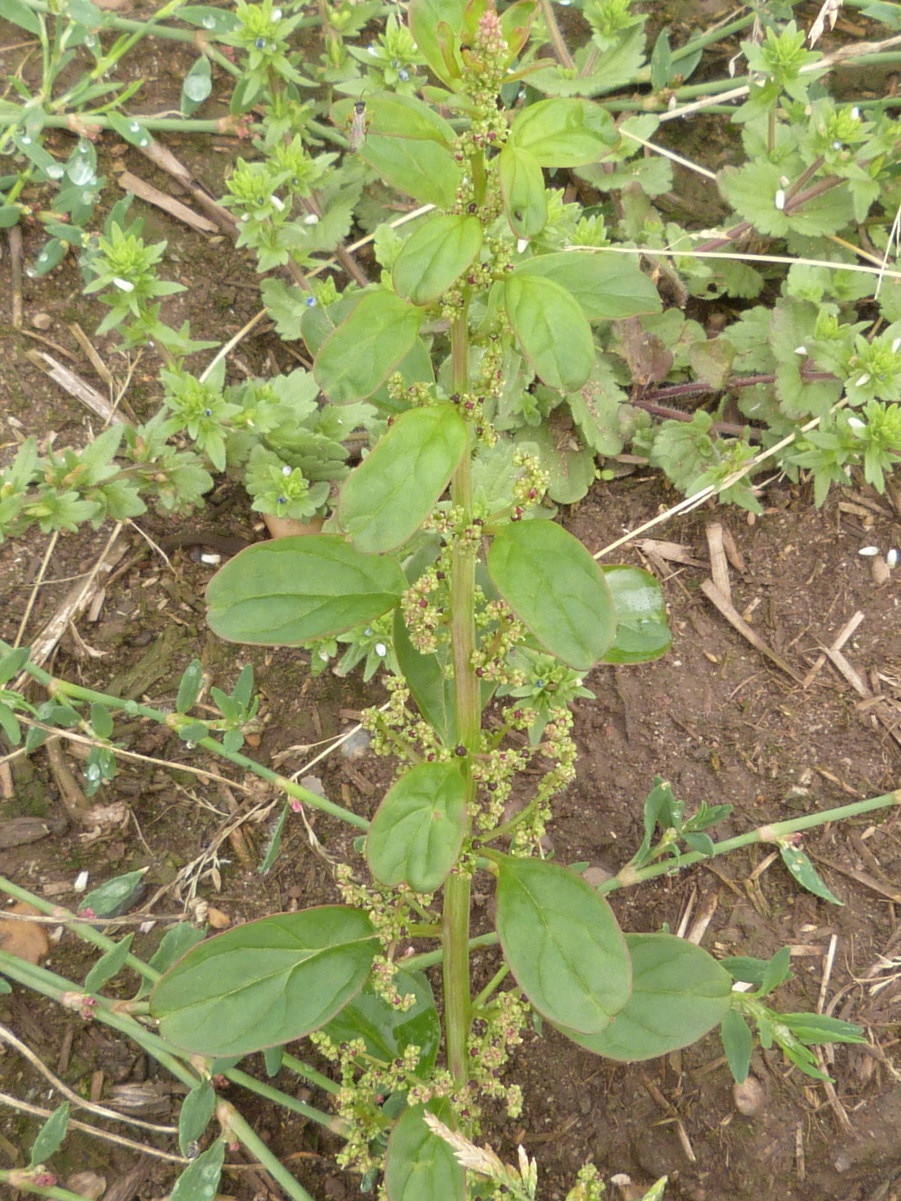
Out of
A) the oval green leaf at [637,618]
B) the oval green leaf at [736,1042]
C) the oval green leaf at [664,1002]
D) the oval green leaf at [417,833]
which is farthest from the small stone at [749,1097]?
the oval green leaf at [417,833]

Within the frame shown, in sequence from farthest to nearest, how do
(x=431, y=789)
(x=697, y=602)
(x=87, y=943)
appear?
(x=697, y=602) → (x=87, y=943) → (x=431, y=789)

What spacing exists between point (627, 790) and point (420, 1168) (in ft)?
3.31

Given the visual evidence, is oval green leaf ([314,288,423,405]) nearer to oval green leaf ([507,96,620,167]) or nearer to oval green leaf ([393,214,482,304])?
oval green leaf ([393,214,482,304])

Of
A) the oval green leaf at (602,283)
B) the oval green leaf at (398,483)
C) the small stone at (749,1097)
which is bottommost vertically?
the small stone at (749,1097)

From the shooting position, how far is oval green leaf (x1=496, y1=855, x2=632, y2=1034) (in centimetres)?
135

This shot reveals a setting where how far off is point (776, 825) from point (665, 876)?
11.3 inches

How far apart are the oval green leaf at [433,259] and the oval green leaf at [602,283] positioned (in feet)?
0.48

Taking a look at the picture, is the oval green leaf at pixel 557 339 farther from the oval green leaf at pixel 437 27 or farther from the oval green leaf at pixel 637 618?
the oval green leaf at pixel 637 618

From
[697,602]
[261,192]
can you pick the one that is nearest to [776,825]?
[697,602]

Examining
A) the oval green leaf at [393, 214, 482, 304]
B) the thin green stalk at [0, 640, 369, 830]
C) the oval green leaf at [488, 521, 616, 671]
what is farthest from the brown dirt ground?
the oval green leaf at [393, 214, 482, 304]

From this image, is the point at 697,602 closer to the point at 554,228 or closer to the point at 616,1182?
the point at 554,228

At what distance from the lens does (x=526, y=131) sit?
120 centimetres

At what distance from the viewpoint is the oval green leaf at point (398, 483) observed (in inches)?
46.9

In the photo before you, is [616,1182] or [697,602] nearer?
[616,1182]
